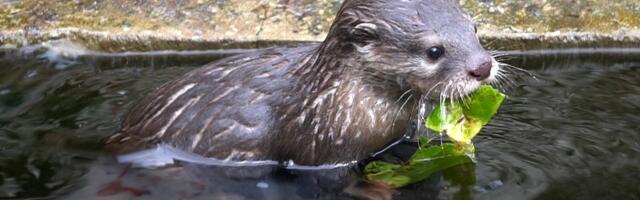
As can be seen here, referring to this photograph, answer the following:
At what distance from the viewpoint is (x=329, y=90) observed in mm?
4523

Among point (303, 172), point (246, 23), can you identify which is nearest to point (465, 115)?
point (303, 172)

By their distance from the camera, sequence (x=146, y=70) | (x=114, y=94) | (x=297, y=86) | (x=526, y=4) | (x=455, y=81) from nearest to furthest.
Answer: (x=455, y=81)
(x=297, y=86)
(x=114, y=94)
(x=146, y=70)
(x=526, y=4)

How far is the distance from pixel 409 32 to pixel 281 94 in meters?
0.69

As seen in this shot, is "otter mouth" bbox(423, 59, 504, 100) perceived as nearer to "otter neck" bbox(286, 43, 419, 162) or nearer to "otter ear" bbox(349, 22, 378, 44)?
"otter neck" bbox(286, 43, 419, 162)

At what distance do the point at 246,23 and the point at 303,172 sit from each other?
83.2 inches

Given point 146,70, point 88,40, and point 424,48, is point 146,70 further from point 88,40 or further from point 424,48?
point 424,48

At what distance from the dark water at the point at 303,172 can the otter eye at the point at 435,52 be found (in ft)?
2.10

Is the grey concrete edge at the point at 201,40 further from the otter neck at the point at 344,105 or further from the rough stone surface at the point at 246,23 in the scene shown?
the otter neck at the point at 344,105

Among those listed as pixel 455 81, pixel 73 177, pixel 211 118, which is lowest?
pixel 73 177

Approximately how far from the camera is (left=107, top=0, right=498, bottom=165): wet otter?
4.28 metres

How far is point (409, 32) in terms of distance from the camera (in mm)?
4281

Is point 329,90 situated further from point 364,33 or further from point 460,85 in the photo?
point 460,85

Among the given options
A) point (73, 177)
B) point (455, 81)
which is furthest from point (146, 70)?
point (455, 81)

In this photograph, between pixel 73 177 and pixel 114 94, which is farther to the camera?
pixel 114 94
